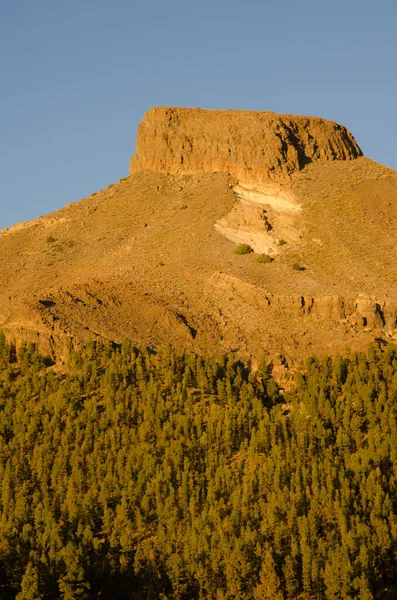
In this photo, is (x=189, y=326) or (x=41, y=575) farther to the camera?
(x=189, y=326)

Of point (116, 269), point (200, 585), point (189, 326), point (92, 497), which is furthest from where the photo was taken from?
point (116, 269)

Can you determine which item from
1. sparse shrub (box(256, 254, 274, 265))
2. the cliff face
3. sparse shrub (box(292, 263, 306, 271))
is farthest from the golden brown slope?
the cliff face

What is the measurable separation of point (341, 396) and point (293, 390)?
2797 millimetres

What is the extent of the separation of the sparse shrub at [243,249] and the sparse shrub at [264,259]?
0.98 metres

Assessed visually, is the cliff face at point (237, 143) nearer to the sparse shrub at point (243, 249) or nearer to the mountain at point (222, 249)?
the mountain at point (222, 249)

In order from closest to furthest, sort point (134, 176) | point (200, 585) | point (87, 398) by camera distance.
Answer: point (200, 585) < point (87, 398) < point (134, 176)

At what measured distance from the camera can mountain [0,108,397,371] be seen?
2972 inches

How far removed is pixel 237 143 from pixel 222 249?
16259 millimetres

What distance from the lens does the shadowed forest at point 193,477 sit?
55.5 meters

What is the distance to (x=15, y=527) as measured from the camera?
5778cm

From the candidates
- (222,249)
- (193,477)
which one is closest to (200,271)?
(222,249)

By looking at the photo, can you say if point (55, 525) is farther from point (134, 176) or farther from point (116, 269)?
point (134, 176)

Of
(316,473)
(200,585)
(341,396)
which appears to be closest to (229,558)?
(200,585)

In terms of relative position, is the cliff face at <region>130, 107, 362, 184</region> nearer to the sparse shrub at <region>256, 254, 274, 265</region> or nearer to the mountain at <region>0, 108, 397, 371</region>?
the mountain at <region>0, 108, 397, 371</region>
